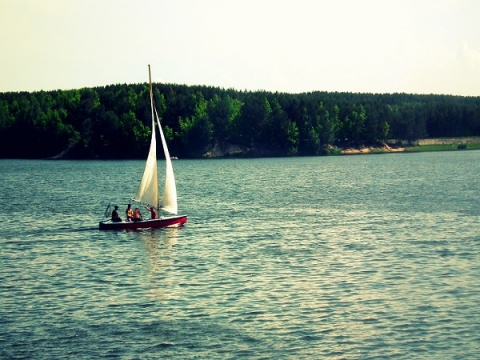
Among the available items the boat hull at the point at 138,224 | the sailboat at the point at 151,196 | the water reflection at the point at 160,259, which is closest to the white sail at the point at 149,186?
the sailboat at the point at 151,196

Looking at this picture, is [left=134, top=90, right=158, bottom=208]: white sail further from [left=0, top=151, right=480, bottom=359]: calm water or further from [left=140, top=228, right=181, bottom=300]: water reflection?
[left=0, top=151, right=480, bottom=359]: calm water

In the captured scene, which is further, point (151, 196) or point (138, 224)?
point (151, 196)

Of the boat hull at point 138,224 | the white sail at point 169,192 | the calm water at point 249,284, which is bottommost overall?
the calm water at point 249,284

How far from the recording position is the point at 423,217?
7612 centimetres

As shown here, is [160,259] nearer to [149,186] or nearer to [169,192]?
[169,192]

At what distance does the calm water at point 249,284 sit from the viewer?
3350cm

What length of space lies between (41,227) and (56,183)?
65.3m

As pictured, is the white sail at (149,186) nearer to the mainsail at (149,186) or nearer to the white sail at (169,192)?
the mainsail at (149,186)

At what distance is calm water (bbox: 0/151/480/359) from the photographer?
33500 millimetres

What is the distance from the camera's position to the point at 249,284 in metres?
44.4

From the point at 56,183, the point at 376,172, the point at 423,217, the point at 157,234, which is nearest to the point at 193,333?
the point at 157,234

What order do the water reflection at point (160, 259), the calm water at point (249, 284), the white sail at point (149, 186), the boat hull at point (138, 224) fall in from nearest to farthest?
the calm water at point (249, 284)
the water reflection at point (160, 259)
the boat hull at point (138, 224)
the white sail at point (149, 186)

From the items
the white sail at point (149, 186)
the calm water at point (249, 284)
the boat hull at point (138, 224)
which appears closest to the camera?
the calm water at point (249, 284)

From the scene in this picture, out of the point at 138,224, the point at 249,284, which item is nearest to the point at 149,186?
the point at 138,224
